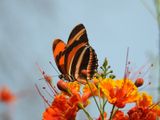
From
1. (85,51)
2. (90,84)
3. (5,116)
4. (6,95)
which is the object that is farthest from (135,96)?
(6,95)

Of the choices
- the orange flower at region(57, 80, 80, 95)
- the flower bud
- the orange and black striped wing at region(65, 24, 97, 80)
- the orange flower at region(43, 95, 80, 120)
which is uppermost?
the orange and black striped wing at region(65, 24, 97, 80)

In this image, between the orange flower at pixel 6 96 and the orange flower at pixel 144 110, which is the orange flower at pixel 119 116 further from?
the orange flower at pixel 6 96

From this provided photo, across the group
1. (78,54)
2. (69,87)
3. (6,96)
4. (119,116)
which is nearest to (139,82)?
(119,116)

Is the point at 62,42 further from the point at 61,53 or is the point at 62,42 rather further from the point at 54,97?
the point at 54,97

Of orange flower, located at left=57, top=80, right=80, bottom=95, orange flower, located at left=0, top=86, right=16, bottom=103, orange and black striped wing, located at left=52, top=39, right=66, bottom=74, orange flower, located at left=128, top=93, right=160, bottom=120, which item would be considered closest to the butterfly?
orange and black striped wing, located at left=52, top=39, right=66, bottom=74

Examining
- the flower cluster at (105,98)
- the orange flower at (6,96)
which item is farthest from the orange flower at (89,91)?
the orange flower at (6,96)

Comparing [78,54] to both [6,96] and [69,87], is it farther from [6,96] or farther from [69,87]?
[6,96]

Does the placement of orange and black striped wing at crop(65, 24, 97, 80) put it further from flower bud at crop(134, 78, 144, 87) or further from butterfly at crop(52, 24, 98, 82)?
flower bud at crop(134, 78, 144, 87)
